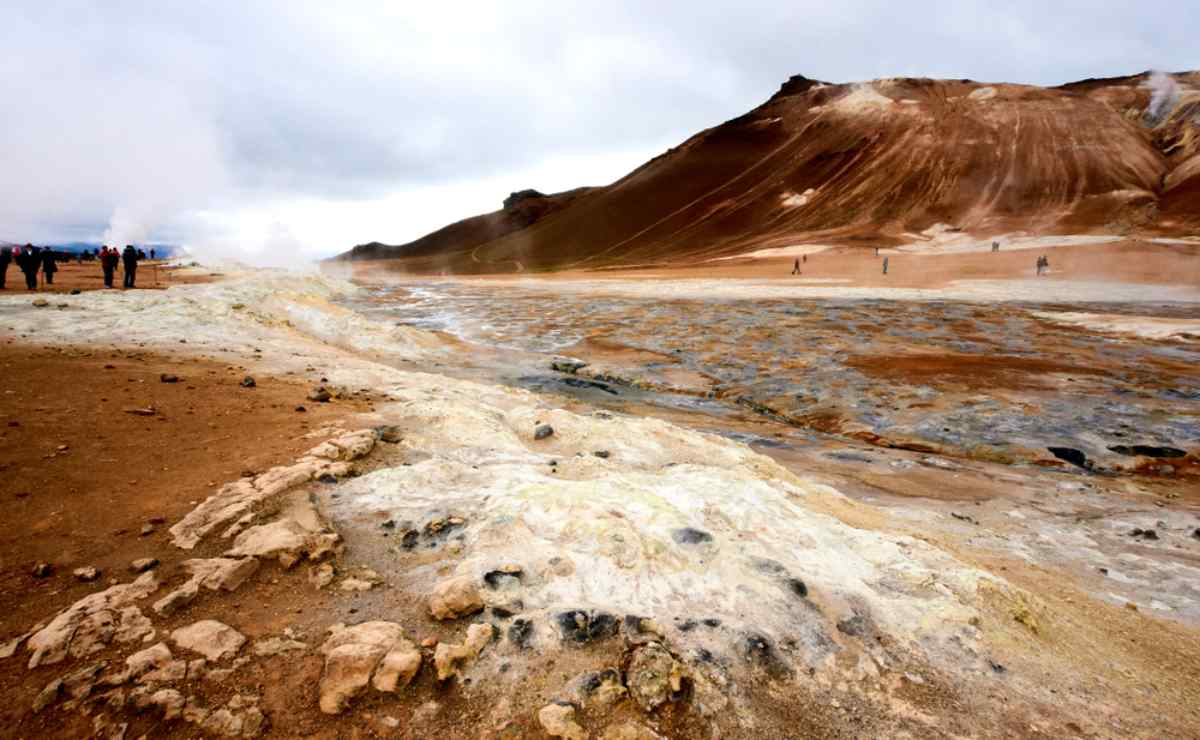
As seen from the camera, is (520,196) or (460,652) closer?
(460,652)

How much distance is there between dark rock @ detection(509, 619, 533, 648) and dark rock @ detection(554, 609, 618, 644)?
139mm

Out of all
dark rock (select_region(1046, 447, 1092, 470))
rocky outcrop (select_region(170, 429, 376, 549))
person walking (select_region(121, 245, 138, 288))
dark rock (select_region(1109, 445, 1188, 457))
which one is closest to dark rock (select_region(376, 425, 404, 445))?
rocky outcrop (select_region(170, 429, 376, 549))

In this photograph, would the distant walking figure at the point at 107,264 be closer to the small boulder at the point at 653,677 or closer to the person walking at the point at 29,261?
the person walking at the point at 29,261

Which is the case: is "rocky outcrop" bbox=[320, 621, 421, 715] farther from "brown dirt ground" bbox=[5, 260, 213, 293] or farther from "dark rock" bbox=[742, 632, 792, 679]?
"brown dirt ground" bbox=[5, 260, 213, 293]

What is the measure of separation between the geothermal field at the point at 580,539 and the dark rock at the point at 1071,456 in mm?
38

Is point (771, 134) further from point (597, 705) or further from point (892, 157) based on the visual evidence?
point (597, 705)

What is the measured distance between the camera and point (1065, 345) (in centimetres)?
1488

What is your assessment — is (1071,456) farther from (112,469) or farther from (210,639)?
(112,469)

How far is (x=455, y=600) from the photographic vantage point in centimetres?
296

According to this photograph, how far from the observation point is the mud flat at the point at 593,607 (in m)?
2.45

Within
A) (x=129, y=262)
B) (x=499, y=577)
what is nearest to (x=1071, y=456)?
(x=499, y=577)

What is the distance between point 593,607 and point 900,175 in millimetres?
86090

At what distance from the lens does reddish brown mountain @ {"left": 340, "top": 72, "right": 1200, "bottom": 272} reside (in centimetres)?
6359

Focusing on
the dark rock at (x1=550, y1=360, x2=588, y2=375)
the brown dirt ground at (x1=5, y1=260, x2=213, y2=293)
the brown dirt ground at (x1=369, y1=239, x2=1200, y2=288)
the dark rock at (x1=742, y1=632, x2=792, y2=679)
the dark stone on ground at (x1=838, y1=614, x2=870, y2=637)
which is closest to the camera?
the dark rock at (x1=742, y1=632, x2=792, y2=679)
